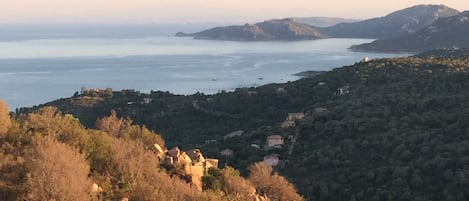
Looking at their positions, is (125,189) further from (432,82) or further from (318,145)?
(432,82)

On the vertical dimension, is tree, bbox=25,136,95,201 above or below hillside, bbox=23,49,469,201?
above

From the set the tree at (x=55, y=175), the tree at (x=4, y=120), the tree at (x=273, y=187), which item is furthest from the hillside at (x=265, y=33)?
the tree at (x=55, y=175)

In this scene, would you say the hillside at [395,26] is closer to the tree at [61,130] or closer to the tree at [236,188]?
the tree at [236,188]

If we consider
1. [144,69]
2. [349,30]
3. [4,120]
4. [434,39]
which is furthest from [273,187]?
[349,30]

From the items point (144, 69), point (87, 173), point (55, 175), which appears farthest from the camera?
point (144, 69)

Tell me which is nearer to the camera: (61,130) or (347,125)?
(61,130)

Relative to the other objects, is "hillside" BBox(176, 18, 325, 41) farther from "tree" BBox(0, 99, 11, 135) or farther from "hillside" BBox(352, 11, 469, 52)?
A: "tree" BBox(0, 99, 11, 135)

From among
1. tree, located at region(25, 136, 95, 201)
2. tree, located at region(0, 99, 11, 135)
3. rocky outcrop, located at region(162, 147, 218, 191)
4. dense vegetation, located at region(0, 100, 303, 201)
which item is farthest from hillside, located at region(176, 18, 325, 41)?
tree, located at region(25, 136, 95, 201)

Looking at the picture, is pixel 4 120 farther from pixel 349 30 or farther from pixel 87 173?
pixel 349 30
